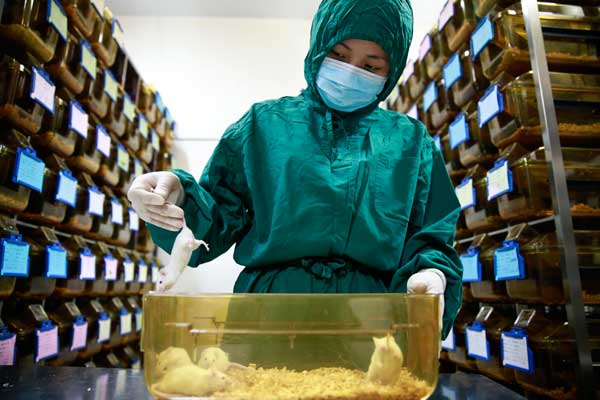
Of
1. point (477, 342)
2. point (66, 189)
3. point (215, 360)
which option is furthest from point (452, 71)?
point (215, 360)

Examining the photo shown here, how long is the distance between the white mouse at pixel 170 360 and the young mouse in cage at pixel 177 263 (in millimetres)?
158

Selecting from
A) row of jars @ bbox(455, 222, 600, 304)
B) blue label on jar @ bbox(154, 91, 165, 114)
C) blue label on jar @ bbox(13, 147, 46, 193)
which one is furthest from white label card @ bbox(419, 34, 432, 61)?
blue label on jar @ bbox(13, 147, 46, 193)

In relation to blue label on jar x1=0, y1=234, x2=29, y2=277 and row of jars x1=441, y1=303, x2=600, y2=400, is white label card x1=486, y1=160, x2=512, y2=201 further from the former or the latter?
blue label on jar x1=0, y1=234, x2=29, y2=277

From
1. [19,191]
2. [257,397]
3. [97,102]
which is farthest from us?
[97,102]

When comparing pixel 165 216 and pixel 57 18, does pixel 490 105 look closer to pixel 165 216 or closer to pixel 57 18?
pixel 165 216

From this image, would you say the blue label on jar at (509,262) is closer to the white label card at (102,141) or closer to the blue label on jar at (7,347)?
the blue label on jar at (7,347)

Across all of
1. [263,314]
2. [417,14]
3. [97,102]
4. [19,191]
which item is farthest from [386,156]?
[417,14]

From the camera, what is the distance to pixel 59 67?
6.89 ft

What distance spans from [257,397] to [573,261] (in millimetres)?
1310

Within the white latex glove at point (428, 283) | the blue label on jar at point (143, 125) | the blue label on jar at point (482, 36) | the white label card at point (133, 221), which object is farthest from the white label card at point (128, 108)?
the white latex glove at point (428, 283)

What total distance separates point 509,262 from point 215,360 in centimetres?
160

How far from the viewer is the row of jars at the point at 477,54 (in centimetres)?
187

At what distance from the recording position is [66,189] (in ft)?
7.06

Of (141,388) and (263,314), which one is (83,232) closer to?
(141,388)
